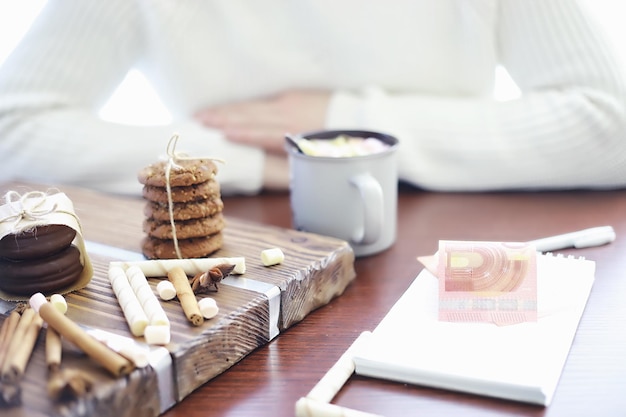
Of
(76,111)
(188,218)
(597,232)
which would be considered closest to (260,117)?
(76,111)

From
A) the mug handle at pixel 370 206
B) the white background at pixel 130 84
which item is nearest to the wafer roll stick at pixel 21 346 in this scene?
the mug handle at pixel 370 206

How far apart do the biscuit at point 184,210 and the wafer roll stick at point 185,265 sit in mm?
50

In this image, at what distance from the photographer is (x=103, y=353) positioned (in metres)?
0.48

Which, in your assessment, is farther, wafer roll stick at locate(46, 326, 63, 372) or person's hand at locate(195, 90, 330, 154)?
person's hand at locate(195, 90, 330, 154)

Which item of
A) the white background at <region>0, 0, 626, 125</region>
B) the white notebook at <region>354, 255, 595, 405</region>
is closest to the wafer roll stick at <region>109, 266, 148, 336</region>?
the white notebook at <region>354, 255, 595, 405</region>

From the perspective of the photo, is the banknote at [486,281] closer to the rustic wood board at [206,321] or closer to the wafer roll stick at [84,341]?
the rustic wood board at [206,321]

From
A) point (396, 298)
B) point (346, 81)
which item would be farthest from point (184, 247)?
point (346, 81)

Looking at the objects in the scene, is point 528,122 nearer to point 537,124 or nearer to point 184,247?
point 537,124

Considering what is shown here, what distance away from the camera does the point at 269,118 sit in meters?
1.07

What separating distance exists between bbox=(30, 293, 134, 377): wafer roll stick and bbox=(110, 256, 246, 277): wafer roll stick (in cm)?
11

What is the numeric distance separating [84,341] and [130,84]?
0.90 m

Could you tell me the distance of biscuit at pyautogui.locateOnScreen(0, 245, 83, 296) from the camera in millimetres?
601

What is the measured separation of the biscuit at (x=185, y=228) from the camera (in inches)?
26.9

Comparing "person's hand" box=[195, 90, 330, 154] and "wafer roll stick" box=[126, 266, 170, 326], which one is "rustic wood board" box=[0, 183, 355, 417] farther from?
"person's hand" box=[195, 90, 330, 154]
